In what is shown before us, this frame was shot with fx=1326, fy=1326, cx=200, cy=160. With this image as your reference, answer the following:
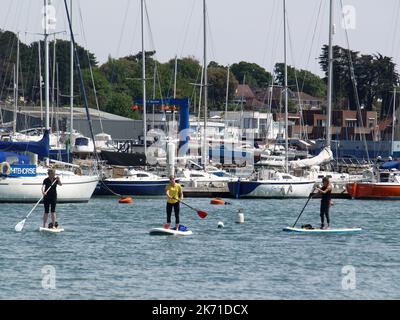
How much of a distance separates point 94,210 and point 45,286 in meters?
23.8

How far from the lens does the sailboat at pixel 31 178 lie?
52.8 m

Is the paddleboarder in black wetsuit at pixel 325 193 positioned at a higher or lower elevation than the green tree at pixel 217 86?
lower

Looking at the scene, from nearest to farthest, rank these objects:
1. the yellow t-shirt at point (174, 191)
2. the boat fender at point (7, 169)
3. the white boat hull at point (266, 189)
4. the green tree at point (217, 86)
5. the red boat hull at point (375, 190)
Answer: the yellow t-shirt at point (174, 191) → the boat fender at point (7, 169) → the white boat hull at point (266, 189) → the red boat hull at point (375, 190) → the green tree at point (217, 86)

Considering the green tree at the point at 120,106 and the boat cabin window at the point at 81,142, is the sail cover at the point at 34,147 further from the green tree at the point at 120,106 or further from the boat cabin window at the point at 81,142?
the green tree at the point at 120,106

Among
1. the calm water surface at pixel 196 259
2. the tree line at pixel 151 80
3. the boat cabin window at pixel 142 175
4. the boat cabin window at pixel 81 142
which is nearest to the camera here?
the calm water surface at pixel 196 259

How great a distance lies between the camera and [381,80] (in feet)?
463

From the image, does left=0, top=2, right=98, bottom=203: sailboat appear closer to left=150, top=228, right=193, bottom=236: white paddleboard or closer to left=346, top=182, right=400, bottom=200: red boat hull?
left=346, top=182, right=400, bottom=200: red boat hull

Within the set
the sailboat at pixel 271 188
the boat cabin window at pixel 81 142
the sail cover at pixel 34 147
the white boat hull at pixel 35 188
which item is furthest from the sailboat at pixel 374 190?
the boat cabin window at pixel 81 142

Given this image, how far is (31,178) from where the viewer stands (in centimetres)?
5281

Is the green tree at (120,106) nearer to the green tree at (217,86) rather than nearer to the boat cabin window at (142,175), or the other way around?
the green tree at (217,86)

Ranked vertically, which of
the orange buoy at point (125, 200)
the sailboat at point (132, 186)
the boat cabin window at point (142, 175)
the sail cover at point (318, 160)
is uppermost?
the sail cover at point (318, 160)

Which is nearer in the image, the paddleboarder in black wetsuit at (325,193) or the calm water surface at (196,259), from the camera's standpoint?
the calm water surface at (196,259)

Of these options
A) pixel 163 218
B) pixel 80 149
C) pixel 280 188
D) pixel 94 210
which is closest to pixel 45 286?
pixel 163 218

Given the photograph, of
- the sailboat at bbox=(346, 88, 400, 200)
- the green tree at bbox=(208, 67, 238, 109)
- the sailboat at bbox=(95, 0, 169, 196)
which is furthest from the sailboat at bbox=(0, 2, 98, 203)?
the green tree at bbox=(208, 67, 238, 109)
